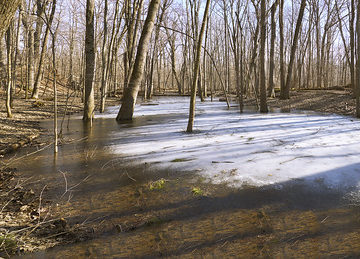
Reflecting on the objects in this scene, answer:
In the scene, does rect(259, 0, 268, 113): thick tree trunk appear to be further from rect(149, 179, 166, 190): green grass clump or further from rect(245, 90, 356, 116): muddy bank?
rect(149, 179, 166, 190): green grass clump

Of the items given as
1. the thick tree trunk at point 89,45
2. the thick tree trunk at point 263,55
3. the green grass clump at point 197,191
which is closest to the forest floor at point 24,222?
the green grass clump at point 197,191

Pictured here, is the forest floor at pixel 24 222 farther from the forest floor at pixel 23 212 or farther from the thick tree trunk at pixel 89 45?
the thick tree trunk at pixel 89 45

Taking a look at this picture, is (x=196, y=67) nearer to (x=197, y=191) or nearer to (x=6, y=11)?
(x=197, y=191)

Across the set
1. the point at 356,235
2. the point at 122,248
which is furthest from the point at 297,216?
the point at 122,248

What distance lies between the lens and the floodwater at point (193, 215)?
7.30 ft

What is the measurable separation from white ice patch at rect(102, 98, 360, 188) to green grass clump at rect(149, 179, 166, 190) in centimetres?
69

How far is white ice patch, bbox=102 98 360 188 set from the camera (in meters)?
3.82

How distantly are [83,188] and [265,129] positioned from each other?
17.8 ft

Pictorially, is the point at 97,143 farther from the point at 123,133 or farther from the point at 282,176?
the point at 282,176

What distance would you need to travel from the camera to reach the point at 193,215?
9.25 ft

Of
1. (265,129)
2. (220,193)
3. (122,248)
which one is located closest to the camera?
(122,248)

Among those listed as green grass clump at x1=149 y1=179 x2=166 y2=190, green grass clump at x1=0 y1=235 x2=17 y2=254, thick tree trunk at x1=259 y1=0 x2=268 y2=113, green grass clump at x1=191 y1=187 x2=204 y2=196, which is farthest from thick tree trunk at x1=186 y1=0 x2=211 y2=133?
thick tree trunk at x1=259 y1=0 x2=268 y2=113

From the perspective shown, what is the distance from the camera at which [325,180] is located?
3.60 m

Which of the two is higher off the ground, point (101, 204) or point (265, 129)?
point (265, 129)
